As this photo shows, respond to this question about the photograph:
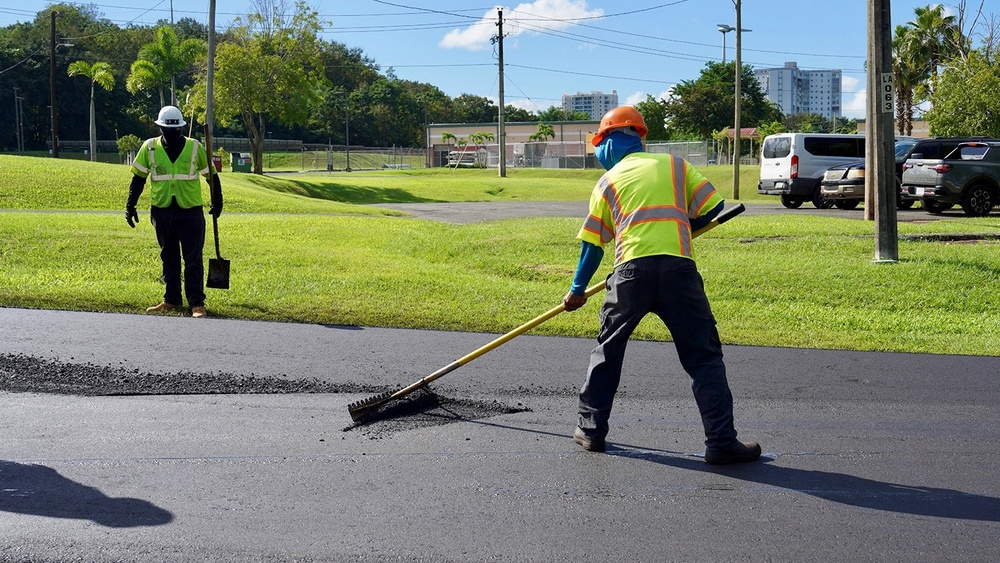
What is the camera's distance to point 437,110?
12012 centimetres

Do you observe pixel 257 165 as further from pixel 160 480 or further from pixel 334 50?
pixel 334 50

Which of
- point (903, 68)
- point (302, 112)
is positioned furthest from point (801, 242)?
point (903, 68)

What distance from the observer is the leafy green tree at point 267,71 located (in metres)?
44.7

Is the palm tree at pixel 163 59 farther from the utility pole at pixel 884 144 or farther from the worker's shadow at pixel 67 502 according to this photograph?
the worker's shadow at pixel 67 502

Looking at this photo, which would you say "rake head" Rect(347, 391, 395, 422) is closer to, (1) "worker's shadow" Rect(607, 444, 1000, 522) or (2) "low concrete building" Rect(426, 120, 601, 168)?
(1) "worker's shadow" Rect(607, 444, 1000, 522)

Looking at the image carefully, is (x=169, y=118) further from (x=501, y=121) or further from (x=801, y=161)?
(x=501, y=121)

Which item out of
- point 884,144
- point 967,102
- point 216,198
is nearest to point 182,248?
point 216,198

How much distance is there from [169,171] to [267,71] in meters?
36.9

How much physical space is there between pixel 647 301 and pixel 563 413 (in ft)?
4.52

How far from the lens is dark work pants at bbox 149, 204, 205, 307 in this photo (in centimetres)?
1028

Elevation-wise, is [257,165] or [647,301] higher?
[257,165]

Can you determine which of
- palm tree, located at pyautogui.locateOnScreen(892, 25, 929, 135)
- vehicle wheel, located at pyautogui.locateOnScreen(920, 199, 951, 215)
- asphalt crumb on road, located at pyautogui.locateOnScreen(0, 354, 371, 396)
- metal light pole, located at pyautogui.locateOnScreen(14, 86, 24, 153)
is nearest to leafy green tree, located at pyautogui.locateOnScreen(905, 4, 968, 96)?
palm tree, located at pyautogui.locateOnScreen(892, 25, 929, 135)

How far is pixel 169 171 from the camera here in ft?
33.5

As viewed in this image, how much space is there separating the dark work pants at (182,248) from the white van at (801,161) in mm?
19821
